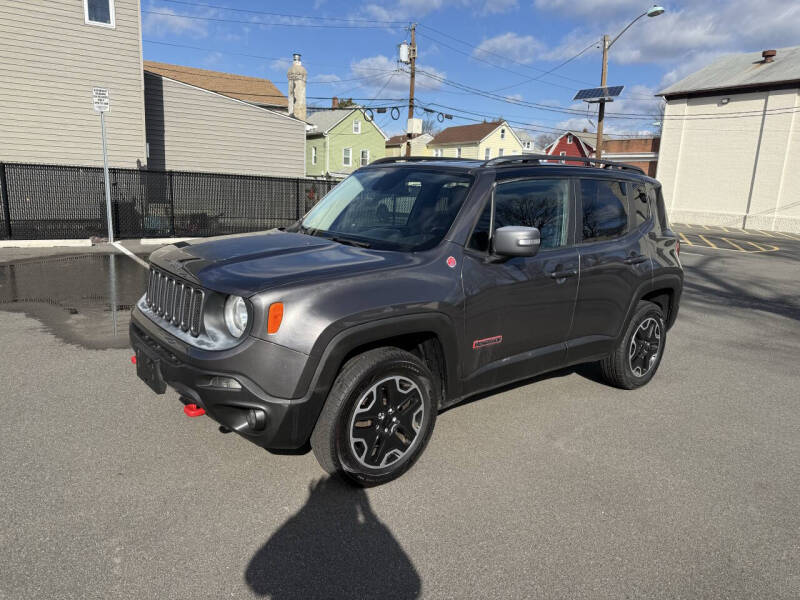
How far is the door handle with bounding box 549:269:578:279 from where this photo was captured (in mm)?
4035

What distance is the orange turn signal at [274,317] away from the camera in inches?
111

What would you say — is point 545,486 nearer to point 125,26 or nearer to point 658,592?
point 658,592

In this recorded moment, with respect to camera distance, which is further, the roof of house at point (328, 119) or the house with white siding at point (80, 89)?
the roof of house at point (328, 119)

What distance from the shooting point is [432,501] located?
3.21 metres

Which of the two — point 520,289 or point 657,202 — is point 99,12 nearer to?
point 657,202

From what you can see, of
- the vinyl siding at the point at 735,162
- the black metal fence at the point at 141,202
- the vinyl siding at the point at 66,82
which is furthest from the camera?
the vinyl siding at the point at 735,162

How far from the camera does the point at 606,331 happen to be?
464 centimetres

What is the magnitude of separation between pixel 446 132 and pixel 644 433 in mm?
63908

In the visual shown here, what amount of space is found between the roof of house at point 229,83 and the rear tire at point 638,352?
1340 inches

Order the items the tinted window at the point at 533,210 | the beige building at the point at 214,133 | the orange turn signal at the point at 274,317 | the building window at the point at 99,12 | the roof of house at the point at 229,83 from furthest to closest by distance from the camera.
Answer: the roof of house at the point at 229,83 < the beige building at the point at 214,133 < the building window at the point at 99,12 < the tinted window at the point at 533,210 < the orange turn signal at the point at 274,317

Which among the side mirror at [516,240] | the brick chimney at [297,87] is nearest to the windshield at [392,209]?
the side mirror at [516,240]

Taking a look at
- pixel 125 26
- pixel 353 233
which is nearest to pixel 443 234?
pixel 353 233

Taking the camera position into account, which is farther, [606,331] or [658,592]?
[606,331]

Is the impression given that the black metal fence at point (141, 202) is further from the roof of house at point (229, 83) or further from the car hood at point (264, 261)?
the roof of house at point (229, 83)
